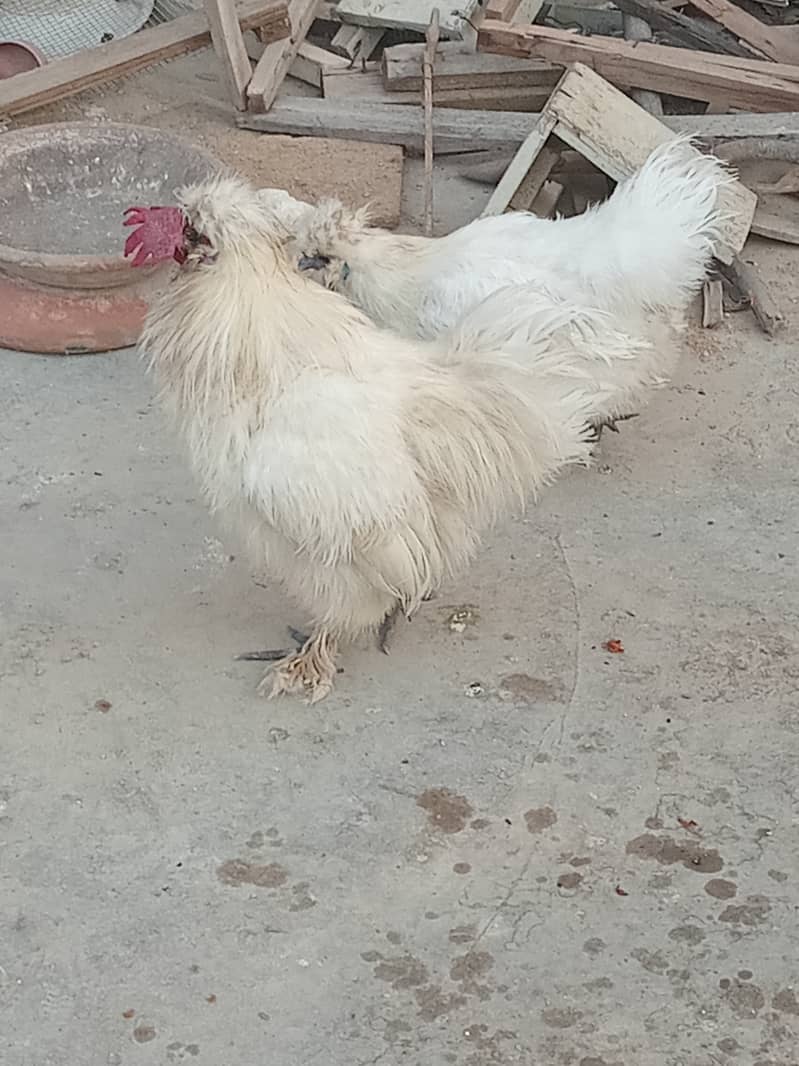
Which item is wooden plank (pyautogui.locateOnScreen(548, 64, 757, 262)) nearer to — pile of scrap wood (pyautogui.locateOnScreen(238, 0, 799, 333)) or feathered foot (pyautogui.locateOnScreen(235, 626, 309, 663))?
pile of scrap wood (pyautogui.locateOnScreen(238, 0, 799, 333))

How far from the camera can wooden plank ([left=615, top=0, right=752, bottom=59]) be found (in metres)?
6.85

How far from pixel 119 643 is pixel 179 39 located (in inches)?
142

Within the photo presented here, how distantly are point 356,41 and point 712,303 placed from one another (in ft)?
8.43

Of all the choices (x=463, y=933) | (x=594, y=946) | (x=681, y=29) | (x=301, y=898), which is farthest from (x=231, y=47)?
(x=594, y=946)

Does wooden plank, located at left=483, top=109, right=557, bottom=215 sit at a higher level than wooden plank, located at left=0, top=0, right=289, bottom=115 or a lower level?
lower

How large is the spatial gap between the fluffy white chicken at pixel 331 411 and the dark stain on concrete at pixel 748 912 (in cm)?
111

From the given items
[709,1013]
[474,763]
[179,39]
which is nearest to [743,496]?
[474,763]

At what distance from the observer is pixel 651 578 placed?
175 inches

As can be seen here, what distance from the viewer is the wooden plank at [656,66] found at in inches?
237

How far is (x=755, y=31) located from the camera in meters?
6.67

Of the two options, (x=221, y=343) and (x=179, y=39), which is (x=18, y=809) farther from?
(x=179, y=39)

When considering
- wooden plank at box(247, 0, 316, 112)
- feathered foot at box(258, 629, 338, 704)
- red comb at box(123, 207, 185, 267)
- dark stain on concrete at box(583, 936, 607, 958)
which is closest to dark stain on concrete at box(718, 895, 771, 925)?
dark stain on concrete at box(583, 936, 607, 958)

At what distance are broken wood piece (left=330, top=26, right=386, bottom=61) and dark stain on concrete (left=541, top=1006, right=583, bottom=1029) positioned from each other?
5219 millimetres

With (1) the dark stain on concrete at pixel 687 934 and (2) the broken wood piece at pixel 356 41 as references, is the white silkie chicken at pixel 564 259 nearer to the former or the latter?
(1) the dark stain on concrete at pixel 687 934
